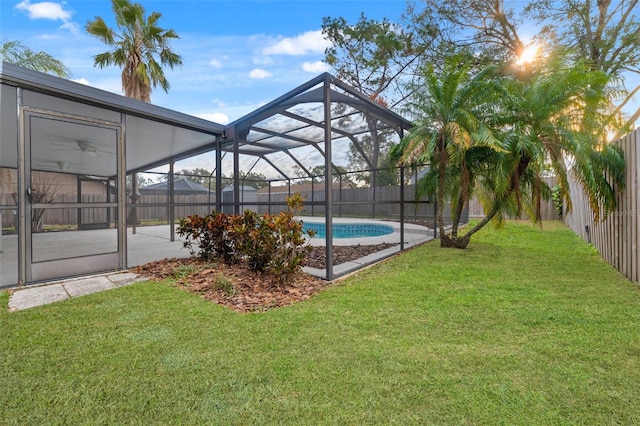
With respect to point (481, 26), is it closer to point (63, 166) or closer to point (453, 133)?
point (453, 133)

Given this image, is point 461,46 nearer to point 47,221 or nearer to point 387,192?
point 387,192

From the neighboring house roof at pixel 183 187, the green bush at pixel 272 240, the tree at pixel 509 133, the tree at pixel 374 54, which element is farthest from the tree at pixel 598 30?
the neighboring house roof at pixel 183 187

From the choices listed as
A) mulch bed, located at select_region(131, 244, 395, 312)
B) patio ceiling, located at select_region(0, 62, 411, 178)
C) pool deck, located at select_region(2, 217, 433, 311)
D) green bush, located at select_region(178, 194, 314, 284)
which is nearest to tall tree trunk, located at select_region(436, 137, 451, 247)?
Result: pool deck, located at select_region(2, 217, 433, 311)

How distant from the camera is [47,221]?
5.63 m

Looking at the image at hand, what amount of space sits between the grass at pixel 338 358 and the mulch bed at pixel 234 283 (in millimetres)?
248

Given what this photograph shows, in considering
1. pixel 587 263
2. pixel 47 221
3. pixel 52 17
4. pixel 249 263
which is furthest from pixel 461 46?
pixel 52 17

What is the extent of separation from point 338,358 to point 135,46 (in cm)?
1320

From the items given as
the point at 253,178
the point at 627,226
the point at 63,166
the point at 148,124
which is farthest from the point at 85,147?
the point at 253,178

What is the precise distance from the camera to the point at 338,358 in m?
2.16

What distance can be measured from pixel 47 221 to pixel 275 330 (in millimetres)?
5577

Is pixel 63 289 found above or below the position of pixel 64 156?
below

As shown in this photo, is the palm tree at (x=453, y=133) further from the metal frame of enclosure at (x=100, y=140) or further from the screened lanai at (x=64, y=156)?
the screened lanai at (x=64, y=156)

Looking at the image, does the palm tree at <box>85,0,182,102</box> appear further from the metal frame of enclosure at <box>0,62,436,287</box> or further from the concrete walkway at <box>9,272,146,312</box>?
the concrete walkway at <box>9,272,146,312</box>

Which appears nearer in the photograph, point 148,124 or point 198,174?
point 148,124
